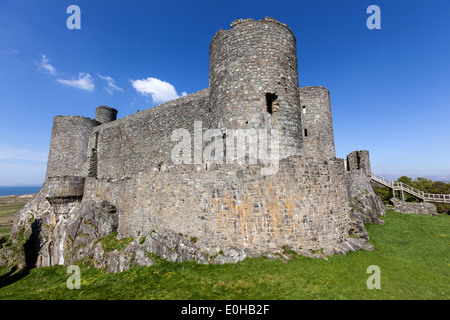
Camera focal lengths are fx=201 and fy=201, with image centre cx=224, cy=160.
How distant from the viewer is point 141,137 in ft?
63.6

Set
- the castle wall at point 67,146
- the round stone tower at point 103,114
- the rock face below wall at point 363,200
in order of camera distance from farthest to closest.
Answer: the round stone tower at point 103,114
the castle wall at point 67,146
the rock face below wall at point 363,200

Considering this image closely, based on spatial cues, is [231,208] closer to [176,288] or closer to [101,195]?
[176,288]

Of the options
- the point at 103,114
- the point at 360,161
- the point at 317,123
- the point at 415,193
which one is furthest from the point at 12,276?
the point at 415,193

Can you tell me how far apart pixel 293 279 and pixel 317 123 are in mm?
13486

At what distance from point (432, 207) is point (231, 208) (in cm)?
2345

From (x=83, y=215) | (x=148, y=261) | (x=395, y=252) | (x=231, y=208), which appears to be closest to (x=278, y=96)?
(x=231, y=208)

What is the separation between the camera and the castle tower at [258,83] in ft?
34.0

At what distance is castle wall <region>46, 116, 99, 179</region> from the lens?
24.5m

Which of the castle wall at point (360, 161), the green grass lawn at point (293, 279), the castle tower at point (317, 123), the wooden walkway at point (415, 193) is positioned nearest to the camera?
the green grass lawn at point (293, 279)

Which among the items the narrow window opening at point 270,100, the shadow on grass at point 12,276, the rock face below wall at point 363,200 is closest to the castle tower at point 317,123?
the rock face below wall at point 363,200

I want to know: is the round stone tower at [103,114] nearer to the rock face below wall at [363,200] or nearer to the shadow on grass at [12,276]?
the shadow on grass at [12,276]

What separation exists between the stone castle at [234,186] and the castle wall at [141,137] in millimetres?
164

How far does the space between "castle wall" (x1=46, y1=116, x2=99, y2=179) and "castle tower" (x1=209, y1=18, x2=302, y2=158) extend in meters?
21.9

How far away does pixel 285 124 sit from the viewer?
10.5 meters
